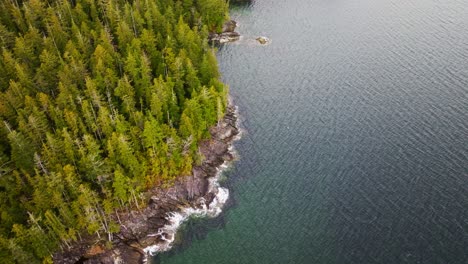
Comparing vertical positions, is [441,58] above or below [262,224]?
above

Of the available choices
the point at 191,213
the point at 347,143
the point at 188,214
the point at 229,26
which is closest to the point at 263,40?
the point at 229,26

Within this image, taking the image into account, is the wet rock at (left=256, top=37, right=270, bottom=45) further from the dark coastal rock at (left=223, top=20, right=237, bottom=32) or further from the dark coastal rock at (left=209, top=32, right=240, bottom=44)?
the dark coastal rock at (left=223, top=20, right=237, bottom=32)

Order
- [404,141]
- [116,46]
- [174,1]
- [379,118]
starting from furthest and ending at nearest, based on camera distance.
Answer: [174,1]
[116,46]
[379,118]
[404,141]

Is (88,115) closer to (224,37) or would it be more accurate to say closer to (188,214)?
(188,214)

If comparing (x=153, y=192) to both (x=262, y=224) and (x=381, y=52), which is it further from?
(x=381, y=52)

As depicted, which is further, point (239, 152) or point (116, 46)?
point (116, 46)

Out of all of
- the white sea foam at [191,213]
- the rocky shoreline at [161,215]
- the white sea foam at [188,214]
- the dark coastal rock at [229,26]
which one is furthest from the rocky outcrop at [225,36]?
the white sea foam at [188,214]

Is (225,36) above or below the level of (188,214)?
above

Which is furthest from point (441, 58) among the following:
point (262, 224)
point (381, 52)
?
point (262, 224)
